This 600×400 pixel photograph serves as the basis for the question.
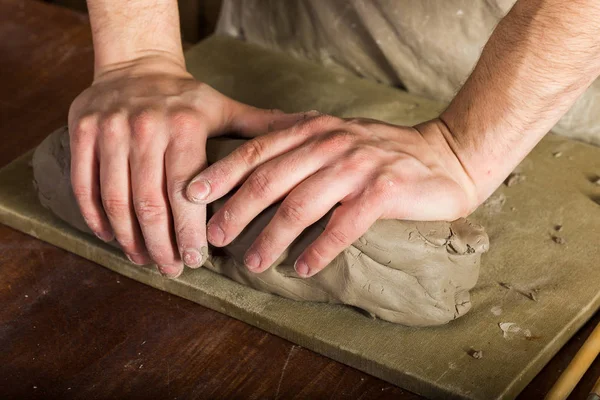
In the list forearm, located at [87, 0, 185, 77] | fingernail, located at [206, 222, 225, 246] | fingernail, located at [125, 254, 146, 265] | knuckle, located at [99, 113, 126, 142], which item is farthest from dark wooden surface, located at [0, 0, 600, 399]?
forearm, located at [87, 0, 185, 77]

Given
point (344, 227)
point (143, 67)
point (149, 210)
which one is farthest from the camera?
point (143, 67)

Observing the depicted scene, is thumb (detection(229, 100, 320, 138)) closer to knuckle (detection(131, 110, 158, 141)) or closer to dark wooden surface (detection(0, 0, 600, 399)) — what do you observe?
knuckle (detection(131, 110, 158, 141))

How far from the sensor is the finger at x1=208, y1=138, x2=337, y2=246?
1.30 metres

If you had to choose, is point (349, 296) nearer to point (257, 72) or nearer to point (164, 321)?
point (164, 321)

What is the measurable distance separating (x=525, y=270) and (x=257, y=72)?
814mm

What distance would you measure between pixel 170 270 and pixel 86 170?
0.72 ft

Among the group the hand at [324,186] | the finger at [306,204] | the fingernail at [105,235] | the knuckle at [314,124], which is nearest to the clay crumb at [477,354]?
the hand at [324,186]

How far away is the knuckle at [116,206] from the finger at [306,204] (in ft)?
0.82

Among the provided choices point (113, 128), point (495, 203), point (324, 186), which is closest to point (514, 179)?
point (495, 203)

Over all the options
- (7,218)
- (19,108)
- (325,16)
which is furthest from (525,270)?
(19,108)

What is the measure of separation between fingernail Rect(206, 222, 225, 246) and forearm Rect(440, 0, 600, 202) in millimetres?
407

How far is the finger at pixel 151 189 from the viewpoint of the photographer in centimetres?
137

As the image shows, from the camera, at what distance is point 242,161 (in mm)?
1333

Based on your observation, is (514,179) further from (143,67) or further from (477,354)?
(143,67)
